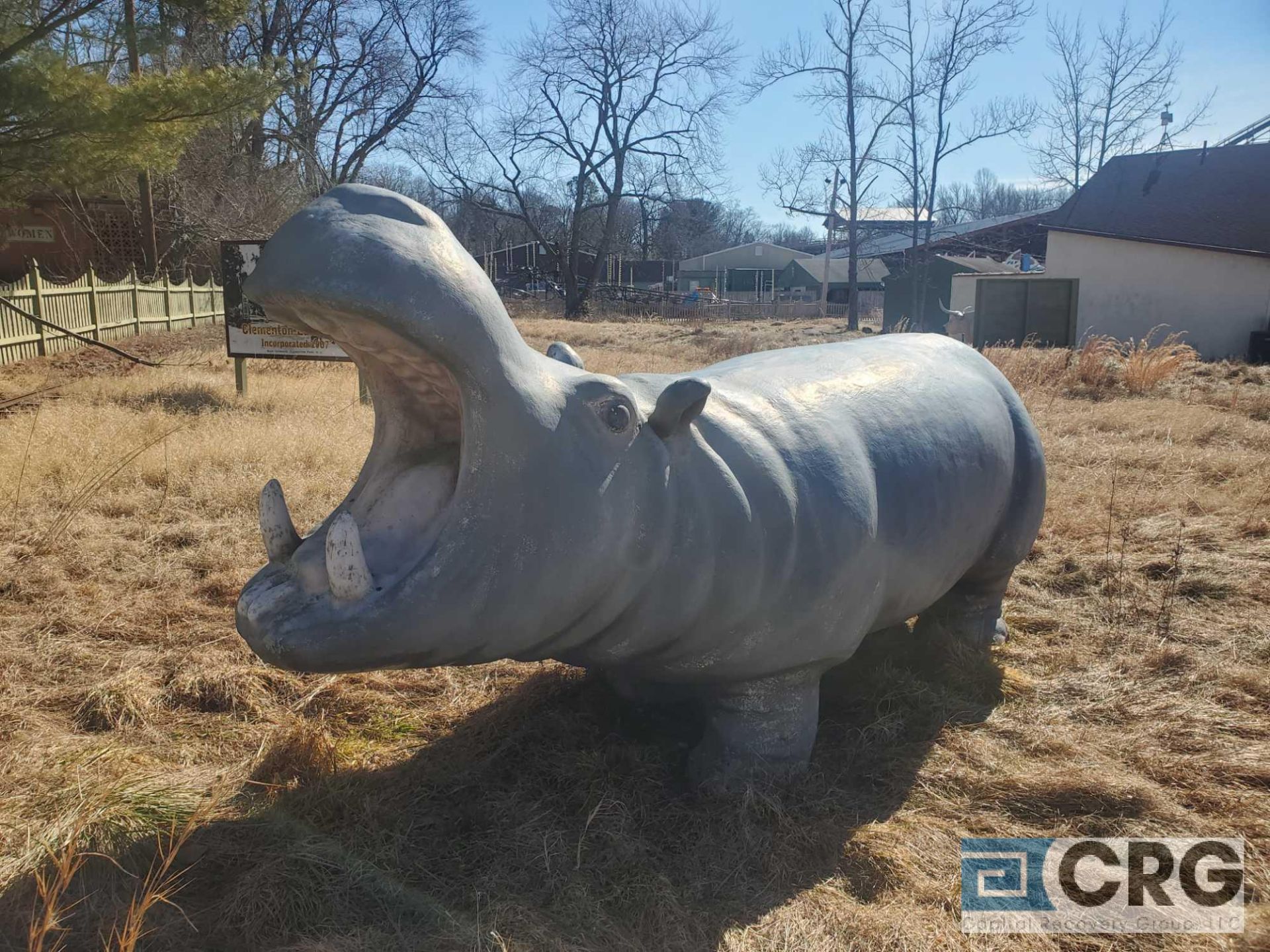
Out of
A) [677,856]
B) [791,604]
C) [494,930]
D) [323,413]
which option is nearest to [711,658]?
[791,604]

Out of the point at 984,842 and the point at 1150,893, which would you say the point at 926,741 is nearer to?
the point at 984,842

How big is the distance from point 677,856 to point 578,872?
0.84 ft

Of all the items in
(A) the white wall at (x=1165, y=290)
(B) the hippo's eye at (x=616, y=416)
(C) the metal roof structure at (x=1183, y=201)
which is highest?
(C) the metal roof structure at (x=1183, y=201)

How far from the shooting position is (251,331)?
8.20 metres

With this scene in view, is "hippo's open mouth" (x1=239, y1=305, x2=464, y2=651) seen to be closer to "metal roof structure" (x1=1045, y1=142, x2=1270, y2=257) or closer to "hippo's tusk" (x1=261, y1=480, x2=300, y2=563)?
"hippo's tusk" (x1=261, y1=480, x2=300, y2=563)

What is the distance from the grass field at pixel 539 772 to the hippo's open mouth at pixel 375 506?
0.55 m

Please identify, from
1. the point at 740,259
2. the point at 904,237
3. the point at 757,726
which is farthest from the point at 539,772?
the point at 740,259

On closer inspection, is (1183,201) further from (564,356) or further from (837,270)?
(837,270)

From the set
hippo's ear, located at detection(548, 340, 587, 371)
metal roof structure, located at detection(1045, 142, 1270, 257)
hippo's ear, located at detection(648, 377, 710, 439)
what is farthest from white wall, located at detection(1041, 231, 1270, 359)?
hippo's ear, located at detection(648, 377, 710, 439)

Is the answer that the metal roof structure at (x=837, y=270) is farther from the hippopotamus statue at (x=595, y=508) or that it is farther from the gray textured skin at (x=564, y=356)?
the gray textured skin at (x=564, y=356)

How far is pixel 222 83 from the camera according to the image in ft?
22.2

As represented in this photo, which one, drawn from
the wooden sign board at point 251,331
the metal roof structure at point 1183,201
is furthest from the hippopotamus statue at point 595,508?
the metal roof structure at point 1183,201

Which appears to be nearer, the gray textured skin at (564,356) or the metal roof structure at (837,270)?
the gray textured skin at (564,356)
